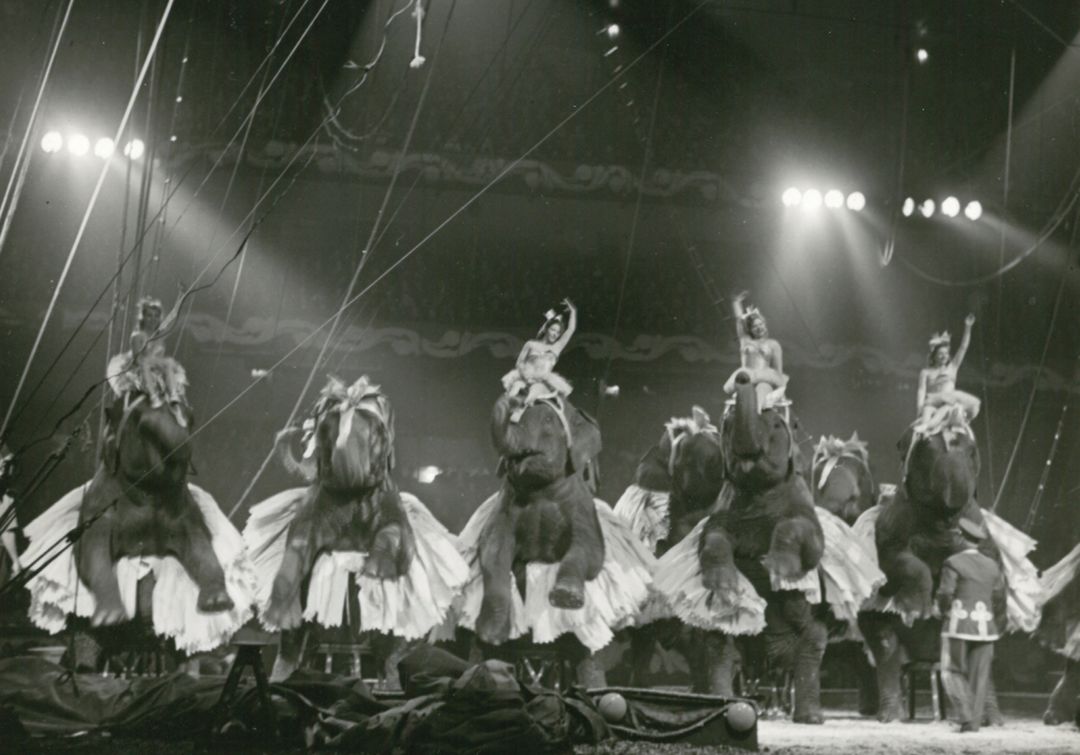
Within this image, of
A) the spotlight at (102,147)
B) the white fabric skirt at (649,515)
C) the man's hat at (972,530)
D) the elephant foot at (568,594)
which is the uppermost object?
the spotlight at (102,147)

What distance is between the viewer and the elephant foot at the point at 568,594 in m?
6.81

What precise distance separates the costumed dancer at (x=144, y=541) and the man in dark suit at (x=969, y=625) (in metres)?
3.50

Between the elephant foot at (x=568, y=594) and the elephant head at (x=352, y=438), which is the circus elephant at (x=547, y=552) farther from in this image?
the elephant head at (x=352, y=438)

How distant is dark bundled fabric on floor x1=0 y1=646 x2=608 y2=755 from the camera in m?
5.21

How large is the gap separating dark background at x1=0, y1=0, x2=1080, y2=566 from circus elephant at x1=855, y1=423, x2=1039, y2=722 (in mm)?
3834

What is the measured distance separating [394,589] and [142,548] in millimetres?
1242

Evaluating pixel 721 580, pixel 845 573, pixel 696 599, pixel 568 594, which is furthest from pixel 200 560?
pixel 845 573

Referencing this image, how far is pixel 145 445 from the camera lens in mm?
6926

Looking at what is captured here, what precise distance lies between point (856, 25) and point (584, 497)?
21.3ft

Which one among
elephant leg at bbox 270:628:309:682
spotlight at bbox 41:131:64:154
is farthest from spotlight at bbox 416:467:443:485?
elephant leg at bbox 270:628:309:682

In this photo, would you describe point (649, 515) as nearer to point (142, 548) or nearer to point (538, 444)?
point (538, 444)

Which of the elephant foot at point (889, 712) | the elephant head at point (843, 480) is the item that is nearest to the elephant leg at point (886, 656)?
the elephant foot at point (889, 712)

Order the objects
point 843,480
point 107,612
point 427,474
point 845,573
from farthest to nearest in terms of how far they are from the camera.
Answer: point 427,474 < point 843,480 < point 845,573 < point 107,612

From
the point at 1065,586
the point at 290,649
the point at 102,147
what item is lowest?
the point at 290,649
